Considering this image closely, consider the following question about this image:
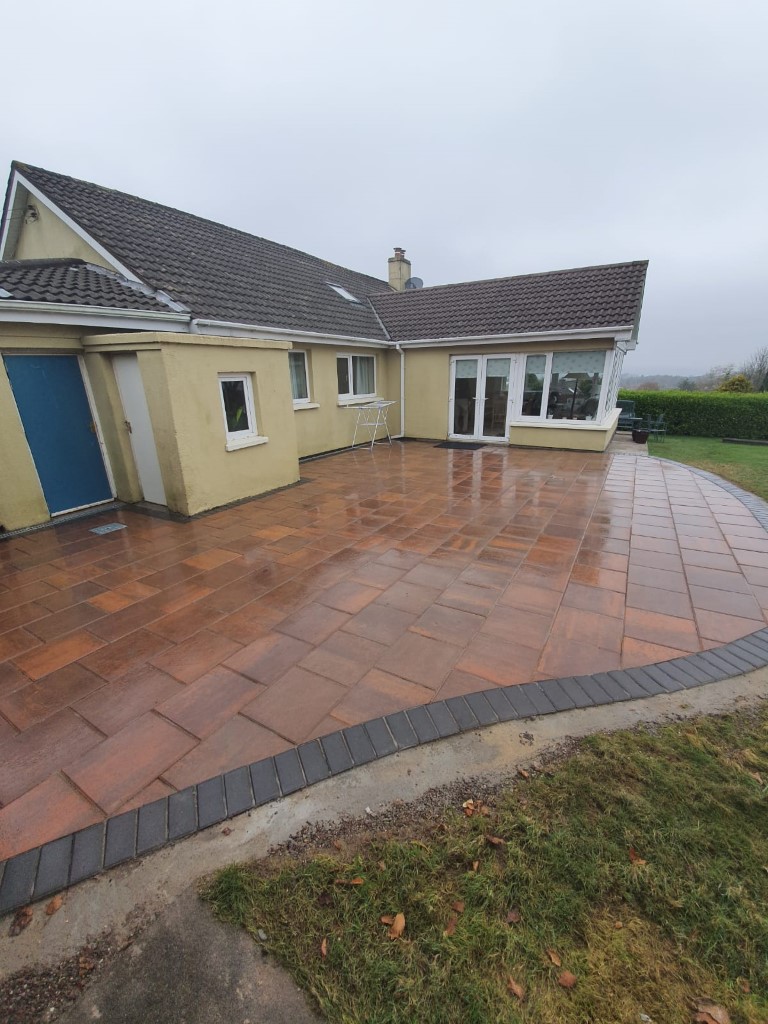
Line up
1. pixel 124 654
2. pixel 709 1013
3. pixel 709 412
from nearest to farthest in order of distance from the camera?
pixel 709 1013 < pixel 124 654 < pixel 709 412

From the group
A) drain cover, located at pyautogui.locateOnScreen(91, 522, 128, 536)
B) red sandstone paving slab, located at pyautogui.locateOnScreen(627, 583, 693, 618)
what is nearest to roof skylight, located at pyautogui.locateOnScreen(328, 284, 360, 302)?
drain cover, located at pyautogui.locateOnScreen(91, 522, 128, 536)

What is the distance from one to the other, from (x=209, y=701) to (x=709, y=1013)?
242 cm

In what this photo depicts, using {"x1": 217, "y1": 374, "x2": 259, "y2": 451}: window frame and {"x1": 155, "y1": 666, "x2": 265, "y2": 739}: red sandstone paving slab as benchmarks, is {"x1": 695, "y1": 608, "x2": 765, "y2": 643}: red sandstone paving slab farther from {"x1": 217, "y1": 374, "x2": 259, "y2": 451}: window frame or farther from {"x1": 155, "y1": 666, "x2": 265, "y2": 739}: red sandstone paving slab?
{"x1": 217, "y1": 374, "x2": 259, "y2": 451}: window frame

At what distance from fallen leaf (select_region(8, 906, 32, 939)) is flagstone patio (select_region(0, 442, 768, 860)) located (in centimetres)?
27

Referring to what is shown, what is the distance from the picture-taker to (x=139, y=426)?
18.9 feet

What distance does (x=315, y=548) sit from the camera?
4730 mm

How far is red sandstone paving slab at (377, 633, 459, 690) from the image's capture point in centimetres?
272

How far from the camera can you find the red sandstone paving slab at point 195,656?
2.81 m

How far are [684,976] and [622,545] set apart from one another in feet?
12.9

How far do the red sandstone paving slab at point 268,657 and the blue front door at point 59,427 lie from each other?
4.37 m

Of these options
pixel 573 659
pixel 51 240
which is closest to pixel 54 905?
pixel 573 659

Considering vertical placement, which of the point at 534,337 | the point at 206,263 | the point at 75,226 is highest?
the point at 75,226

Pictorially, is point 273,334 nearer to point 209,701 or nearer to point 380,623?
point 380,623

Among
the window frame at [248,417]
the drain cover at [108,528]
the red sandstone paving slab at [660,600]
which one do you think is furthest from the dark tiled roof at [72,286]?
the red sandstone paving slab at [660,600]
